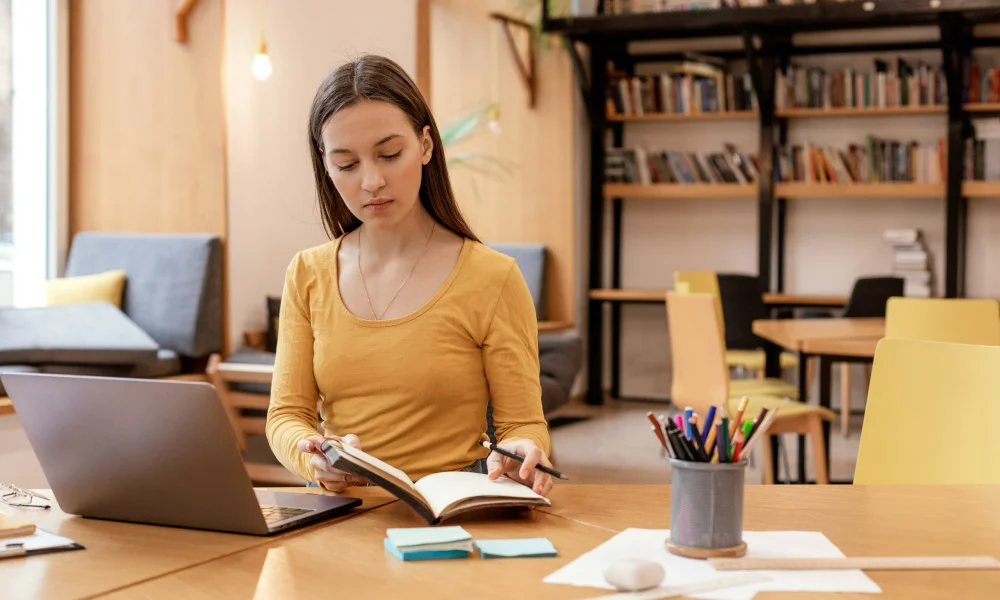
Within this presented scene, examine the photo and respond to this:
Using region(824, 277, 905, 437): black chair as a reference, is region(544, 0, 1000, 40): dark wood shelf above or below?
above

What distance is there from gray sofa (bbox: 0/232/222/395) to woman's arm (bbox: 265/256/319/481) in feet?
8.86

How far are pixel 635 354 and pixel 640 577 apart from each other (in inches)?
261

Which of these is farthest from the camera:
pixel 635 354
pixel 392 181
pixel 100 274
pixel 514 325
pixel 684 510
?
pixel 635 354

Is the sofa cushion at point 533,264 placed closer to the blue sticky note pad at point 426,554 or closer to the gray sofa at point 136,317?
the gray sofa at point 136,317

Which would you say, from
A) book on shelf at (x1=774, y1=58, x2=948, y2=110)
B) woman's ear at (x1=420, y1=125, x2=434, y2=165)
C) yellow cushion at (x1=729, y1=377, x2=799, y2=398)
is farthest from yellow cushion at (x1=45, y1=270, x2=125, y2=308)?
book on shelf at (x1=774, y1=58, x2=948, y2=110)

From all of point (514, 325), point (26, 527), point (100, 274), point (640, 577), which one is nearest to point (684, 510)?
point (640, 577)

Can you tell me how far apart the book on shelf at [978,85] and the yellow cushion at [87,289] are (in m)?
4.84

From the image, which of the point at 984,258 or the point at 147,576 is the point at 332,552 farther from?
the point at 984,258

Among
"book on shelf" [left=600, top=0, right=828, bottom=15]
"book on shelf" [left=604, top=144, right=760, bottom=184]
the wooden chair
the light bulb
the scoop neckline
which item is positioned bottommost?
the wooden chair

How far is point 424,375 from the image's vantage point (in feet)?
5.67

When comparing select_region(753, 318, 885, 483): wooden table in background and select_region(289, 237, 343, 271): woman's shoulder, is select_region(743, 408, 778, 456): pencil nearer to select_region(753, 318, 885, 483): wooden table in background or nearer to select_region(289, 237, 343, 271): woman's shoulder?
select_region(289, 237, 343, 271): woman's shoulder

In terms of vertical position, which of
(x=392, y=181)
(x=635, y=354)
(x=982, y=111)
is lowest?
(x=635, y=354)

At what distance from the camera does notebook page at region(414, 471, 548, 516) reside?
1.36m

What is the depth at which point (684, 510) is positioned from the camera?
1218 millimetres
